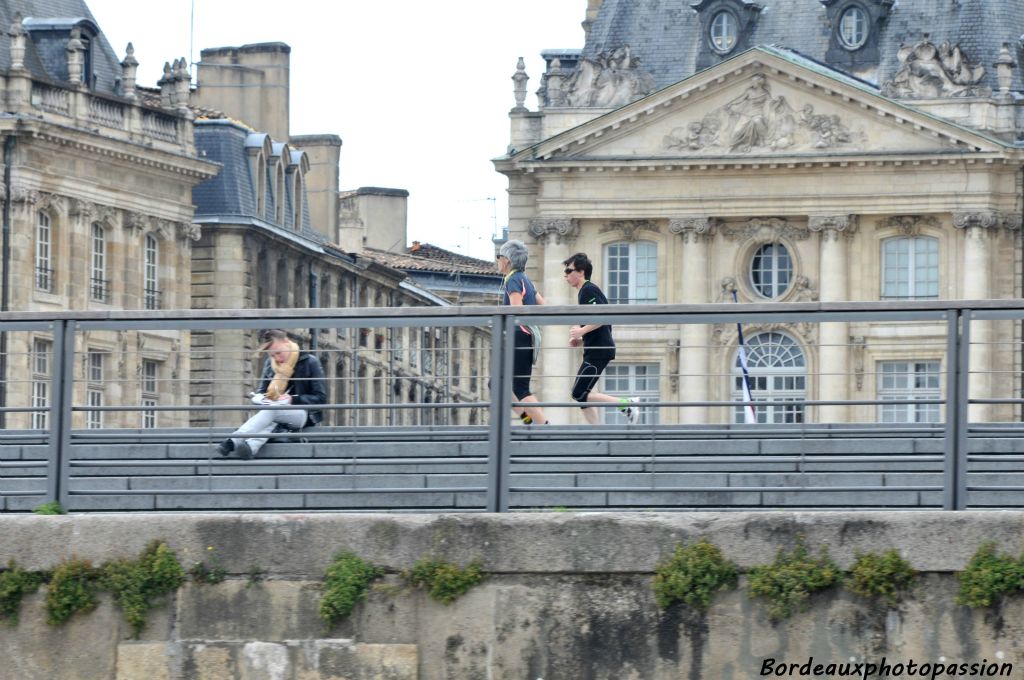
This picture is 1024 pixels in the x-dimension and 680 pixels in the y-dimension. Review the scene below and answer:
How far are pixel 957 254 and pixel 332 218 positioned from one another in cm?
1992

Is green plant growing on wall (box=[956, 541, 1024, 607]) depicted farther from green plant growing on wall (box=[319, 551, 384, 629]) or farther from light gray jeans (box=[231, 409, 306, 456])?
light gray jeans (box=[231, 409, 306, 456])

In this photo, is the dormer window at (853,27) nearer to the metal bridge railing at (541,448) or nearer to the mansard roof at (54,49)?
the mansard roof at (54,49)

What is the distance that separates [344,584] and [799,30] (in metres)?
62.3

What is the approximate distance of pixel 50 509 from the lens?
42.3 ft

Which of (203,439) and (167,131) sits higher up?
(167,131)

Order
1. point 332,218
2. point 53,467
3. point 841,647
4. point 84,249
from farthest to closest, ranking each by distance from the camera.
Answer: point 332,218 → point 84,249 → point 53,467 → point 841,647

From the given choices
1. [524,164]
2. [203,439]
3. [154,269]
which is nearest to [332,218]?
[524,164]

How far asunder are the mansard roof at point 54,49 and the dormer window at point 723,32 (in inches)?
657

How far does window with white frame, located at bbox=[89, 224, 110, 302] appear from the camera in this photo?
62.0 m

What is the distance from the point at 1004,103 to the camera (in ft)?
230

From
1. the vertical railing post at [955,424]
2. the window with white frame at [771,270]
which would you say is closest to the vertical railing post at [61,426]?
the vertical railing post at [955,424]

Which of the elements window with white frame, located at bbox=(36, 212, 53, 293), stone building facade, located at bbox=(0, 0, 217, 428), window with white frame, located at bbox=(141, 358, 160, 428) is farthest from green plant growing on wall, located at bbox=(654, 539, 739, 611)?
window with white frame, located at bbox=(36, 212, 53, 293)

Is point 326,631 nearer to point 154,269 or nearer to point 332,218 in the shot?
point 154,269

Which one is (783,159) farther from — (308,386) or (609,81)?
(308,386)
